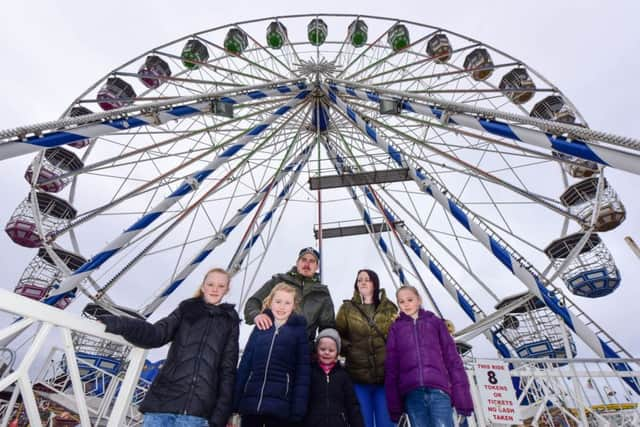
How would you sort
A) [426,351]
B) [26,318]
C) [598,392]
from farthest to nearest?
[598,392] < [426,351] < [26,318]

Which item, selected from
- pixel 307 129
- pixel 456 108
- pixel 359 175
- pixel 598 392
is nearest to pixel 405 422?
pixel 598 392

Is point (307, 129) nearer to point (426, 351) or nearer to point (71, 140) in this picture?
point (71, 140)

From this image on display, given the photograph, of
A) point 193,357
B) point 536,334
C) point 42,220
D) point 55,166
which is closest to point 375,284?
point 193,357

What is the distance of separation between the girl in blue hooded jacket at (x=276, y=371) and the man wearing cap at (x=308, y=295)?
1.12ft

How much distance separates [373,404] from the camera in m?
2.95

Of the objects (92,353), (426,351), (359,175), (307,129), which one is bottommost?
(426,351)

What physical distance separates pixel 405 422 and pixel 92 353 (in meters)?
12.6

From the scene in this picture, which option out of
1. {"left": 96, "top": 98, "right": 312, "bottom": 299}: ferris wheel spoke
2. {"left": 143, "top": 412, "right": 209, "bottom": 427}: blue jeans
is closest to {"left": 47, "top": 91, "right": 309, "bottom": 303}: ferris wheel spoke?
{"left": 96, "top": 98, "right": 312, "bottom": 299}: ferris wheel spoke

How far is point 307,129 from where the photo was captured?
1140cm

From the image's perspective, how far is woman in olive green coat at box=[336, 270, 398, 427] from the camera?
291 cm

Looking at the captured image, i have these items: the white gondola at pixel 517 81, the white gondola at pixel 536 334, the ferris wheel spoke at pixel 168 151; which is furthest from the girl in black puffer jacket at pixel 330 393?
the white gondola at pixel 536 334

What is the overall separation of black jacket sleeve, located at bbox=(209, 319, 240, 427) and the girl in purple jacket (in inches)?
46.5

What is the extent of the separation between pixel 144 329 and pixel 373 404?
195 centimetres

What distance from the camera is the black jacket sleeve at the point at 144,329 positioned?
2.20 meters
